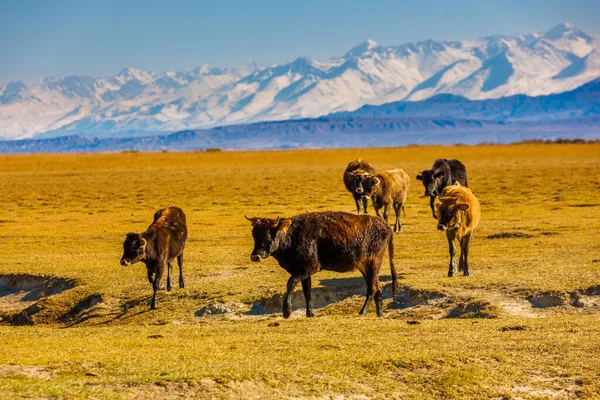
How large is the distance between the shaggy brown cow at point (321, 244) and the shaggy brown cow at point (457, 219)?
2.85 metres

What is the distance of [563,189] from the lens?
40.9 meters

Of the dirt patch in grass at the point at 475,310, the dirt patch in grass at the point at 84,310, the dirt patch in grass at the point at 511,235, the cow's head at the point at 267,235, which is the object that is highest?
the cow's head at the point at 267,235

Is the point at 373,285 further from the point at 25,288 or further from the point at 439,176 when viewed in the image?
the point at 439,176

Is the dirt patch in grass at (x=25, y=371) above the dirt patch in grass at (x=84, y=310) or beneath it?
above

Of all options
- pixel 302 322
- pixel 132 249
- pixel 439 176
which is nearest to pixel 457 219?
pixel 302 322

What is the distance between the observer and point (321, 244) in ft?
43.5

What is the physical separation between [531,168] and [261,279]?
48.2 m

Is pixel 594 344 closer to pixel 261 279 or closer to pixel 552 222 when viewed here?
pixel 261 279

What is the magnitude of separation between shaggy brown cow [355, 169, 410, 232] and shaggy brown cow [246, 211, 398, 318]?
10.00 metres

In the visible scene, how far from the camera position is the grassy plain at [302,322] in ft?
31.0

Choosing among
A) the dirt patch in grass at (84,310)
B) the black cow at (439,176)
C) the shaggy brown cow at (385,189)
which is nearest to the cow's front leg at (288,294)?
the dirt patch in grass at (84,310)

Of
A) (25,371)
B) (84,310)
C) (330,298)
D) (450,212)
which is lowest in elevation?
(84,310)

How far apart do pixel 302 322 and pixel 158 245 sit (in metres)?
3.81

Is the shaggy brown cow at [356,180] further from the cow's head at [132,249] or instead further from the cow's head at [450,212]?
the cow's head at [132,249]
